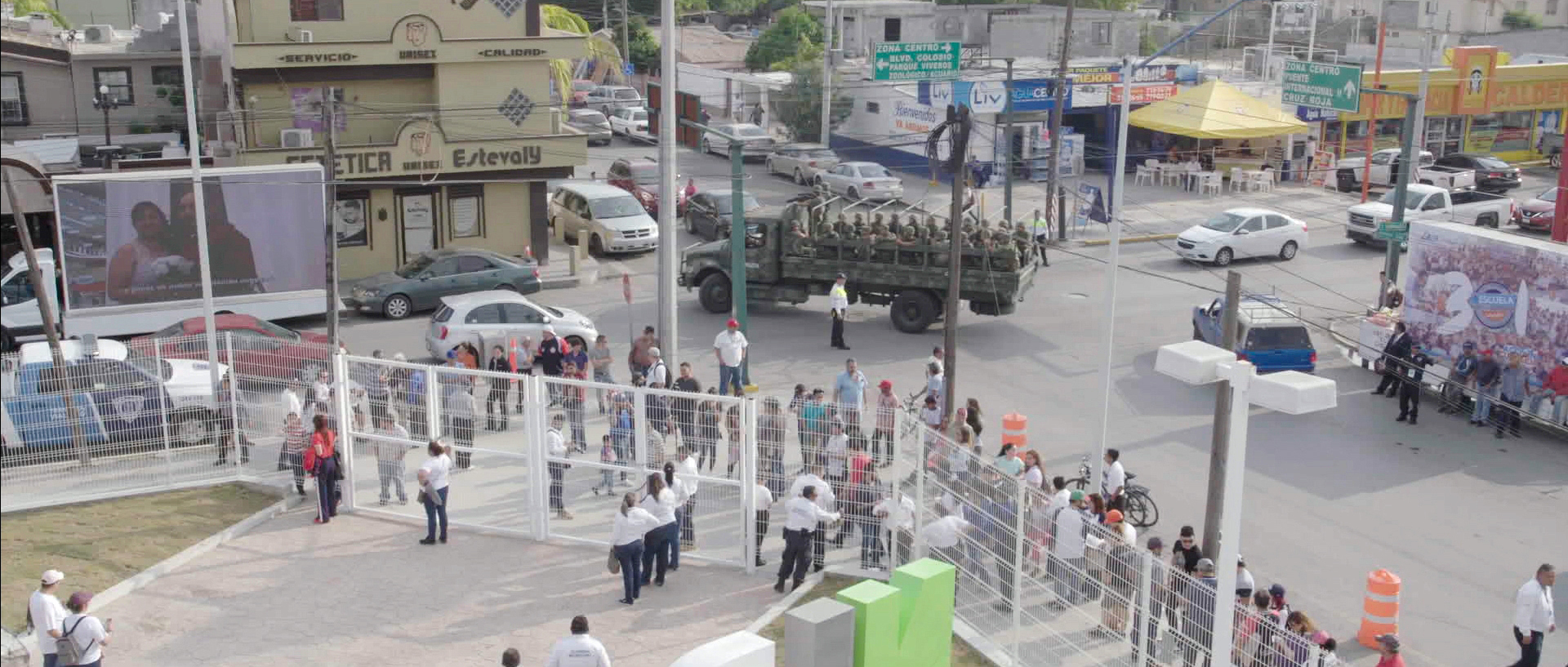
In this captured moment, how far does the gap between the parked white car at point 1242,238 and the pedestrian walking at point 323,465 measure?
21499mm

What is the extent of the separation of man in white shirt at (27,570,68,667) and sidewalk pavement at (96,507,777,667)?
3.33ft

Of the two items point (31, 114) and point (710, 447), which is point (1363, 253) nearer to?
point (710, 447)

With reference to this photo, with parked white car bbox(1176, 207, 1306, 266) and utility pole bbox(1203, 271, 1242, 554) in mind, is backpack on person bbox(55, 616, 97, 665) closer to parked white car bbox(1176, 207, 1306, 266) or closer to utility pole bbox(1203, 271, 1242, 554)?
utility pole bbox(1203, 271, 1242, 554)

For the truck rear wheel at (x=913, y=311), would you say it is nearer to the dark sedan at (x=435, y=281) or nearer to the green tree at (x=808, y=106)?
the dark sedan at (x=435, y=281)

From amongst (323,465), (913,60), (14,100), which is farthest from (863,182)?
(323,465)

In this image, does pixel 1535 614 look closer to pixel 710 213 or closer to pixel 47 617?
pixel 47 617

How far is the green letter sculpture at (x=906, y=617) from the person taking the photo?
12.1 metres

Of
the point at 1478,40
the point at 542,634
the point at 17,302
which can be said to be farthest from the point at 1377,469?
the point at 1478,40

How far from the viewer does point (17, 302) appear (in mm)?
25062

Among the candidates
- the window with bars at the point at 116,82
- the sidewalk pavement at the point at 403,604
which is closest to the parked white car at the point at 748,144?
the window with bars at the point at 116,82

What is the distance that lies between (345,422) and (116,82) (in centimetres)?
2672

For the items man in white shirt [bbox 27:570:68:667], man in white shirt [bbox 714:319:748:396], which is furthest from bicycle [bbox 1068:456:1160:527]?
man in white shirt [bbox 27:570:68:667]

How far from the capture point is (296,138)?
30.7 metres

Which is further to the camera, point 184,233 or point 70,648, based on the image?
point 184,233
